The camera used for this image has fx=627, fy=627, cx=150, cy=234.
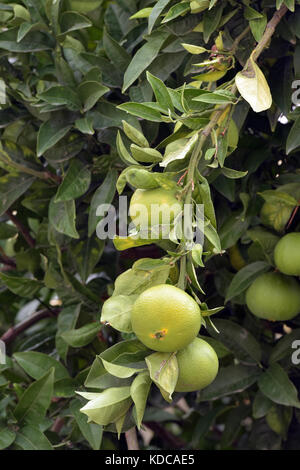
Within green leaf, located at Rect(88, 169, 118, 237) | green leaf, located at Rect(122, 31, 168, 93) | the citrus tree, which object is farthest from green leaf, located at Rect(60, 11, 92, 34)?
green leaf, located at Rect(88, 169, 118, 237)

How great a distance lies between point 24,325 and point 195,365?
59 centimetres

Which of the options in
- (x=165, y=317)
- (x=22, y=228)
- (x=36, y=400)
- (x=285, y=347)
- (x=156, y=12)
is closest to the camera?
(x=165, y=317)

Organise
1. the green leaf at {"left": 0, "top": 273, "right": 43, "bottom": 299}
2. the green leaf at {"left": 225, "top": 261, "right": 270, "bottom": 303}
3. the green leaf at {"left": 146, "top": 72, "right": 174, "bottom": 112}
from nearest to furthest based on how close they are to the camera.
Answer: the green leaf at {"left": 146, "top": 72, "right": 174, "bottom": 112}
the green leaf at {"left": 225, "top": 261, "right": 270, "bottom": 303}
the green leaf at {"left": 0, "top": 273, "right": 43, "bottom": 299}

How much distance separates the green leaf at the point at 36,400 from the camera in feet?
2.94

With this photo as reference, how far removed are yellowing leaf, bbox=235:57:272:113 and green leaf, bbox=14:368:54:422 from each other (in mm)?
472

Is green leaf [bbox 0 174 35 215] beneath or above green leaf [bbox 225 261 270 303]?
above

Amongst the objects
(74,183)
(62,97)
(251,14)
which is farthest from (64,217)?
(251,14)

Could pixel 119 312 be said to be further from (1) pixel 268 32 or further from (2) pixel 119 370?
(1) pixel 268 32

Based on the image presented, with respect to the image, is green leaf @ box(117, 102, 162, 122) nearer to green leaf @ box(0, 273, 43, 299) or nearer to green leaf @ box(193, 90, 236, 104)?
green leaf @ box(193, 90, 236, 104)

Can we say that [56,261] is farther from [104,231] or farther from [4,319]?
[4,319]

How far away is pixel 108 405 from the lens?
2.10 feet

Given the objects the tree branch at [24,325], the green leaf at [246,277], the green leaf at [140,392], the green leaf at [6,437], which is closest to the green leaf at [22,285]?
the tree branch at [24,325]

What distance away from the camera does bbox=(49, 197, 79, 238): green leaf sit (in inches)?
35.6

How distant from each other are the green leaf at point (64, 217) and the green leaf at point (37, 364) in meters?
0.20
